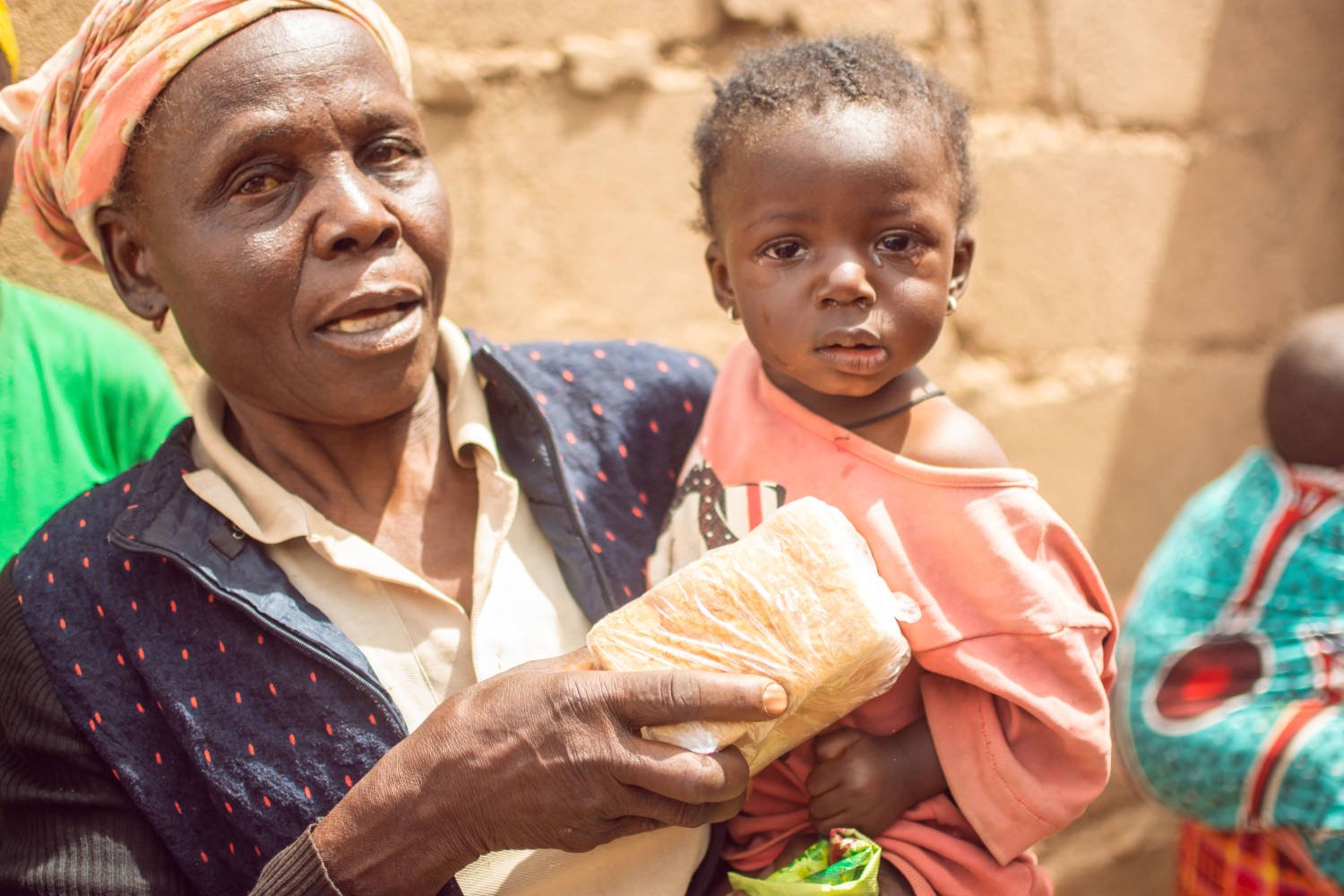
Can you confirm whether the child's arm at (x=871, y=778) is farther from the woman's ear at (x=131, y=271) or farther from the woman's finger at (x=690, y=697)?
the woman's ear at (x=131, y=271)

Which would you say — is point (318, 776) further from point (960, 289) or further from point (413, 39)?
point (413, 39)

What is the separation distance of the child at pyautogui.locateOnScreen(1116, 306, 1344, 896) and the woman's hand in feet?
4.41

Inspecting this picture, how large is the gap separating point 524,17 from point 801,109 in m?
1.17

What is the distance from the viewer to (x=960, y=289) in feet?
5.92

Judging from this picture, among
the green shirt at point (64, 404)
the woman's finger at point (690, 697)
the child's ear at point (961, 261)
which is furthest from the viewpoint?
the green shirt at point (64, 404)

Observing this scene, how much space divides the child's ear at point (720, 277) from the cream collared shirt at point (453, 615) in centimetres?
44

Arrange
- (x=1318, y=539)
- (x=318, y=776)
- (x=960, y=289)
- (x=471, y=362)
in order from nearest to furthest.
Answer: (x=318, y=776), (x=960, y=289), (x=471, y=362), (x=1318, y=539)

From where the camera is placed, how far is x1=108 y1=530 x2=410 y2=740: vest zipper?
1.61m

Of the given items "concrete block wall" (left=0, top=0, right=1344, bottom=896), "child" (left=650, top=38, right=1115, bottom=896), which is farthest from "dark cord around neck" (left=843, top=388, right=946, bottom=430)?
"concrete block wall" (left=0, top=0, right=1344, bottom=896)

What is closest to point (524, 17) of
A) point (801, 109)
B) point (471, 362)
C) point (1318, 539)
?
point (471, 362)

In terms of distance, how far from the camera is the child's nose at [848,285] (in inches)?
62.2

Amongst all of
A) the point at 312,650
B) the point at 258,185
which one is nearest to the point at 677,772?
the point at 312,650

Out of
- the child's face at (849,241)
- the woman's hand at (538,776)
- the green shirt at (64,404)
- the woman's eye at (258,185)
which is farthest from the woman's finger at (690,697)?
the green shirt at (64,404)

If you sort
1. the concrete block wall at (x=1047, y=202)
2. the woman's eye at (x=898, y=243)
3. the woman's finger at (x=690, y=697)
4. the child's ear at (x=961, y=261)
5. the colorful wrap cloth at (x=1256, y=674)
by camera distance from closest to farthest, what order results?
the woman's finger at (x=690, y=697), the woman's eye at (x=898, y=243), the child's ear at (x=961, y=261), the colorful wrap cloth at (x=1256, y=674), the concrete block wall at (x=1047, y=202)
